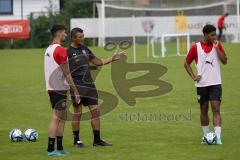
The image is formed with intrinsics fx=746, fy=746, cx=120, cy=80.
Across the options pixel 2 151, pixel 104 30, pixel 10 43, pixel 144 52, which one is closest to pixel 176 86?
pixel 2 151

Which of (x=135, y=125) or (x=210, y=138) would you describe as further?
(x=135, y=125)

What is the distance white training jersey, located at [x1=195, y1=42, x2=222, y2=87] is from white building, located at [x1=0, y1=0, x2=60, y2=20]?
4778 centimetres

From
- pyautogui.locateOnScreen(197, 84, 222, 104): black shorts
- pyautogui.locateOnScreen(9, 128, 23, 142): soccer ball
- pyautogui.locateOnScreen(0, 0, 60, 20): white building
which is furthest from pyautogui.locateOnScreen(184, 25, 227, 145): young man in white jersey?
pyautogui.locateOnScreen(0, 0, 60, 20): white building

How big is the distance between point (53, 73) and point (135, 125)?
4.22 metres

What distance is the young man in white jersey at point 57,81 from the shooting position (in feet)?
38.4

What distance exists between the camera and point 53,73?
38.8ft

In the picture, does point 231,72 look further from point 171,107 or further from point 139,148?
point 139,148

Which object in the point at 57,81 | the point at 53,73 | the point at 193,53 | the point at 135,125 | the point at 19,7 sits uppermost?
the point at 19,7

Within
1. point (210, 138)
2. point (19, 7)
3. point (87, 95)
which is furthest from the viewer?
point (19, 7)

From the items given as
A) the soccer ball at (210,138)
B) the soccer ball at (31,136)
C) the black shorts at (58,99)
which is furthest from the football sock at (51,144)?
the soccer ball at (210,138)

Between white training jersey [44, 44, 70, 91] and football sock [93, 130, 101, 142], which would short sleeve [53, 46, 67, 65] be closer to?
white training jersey [44, 44, 70, 91]

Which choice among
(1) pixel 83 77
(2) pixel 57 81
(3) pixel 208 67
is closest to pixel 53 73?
(2) pixel 57 81

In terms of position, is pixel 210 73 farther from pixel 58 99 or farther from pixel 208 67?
pixel 58 99

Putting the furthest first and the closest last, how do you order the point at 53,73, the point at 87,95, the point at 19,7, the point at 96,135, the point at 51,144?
the point at 19,7 < the point at 96,135 < the point at 87,95 < the point at 51,144 < the point at 53,73
